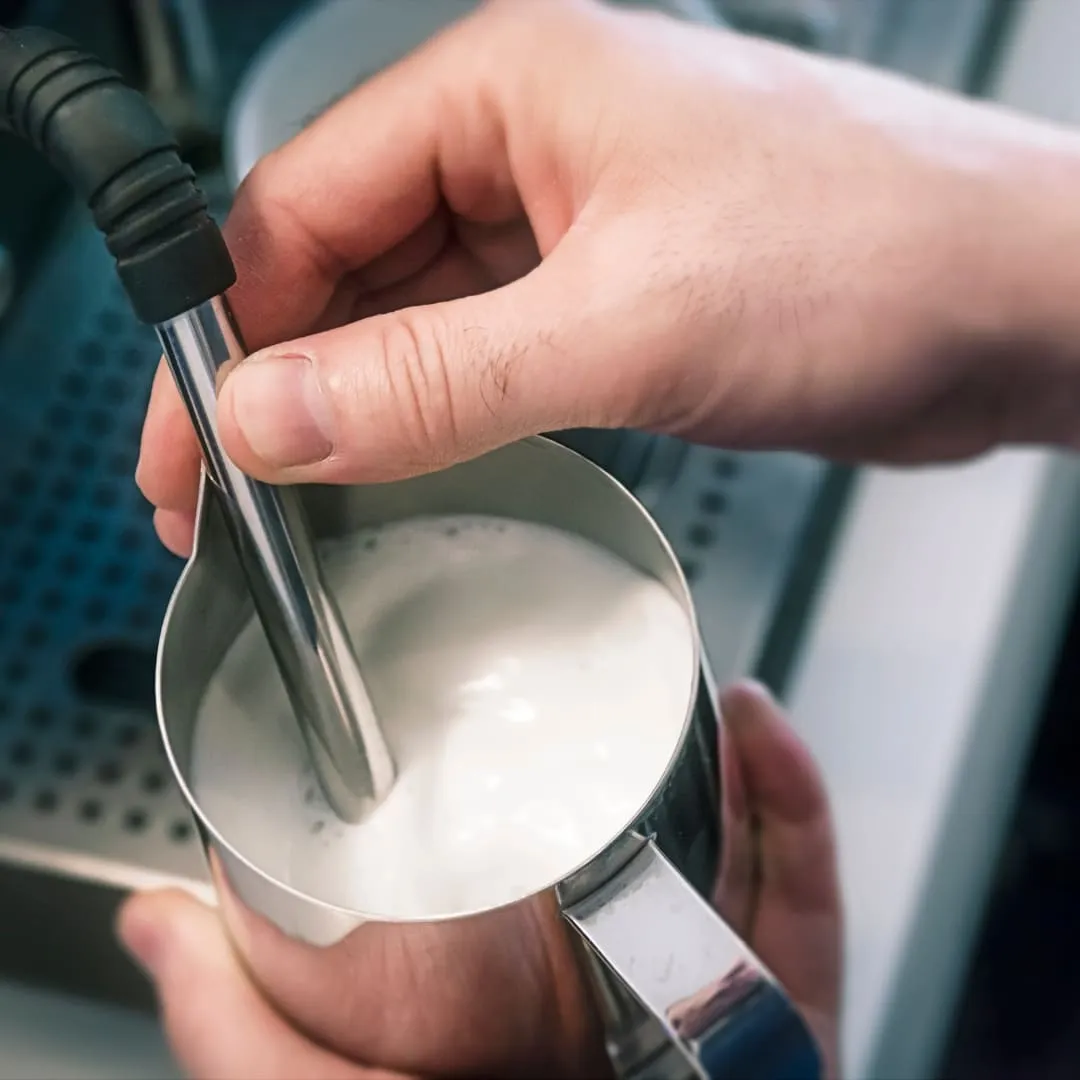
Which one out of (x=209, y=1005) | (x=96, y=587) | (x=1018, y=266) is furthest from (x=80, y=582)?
(x=1018, y=266)

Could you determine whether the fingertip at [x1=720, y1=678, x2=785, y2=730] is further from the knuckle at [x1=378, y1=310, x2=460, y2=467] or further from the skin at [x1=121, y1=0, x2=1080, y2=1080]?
the knuckle at [x1=378, y1=310, x2=460, y2=467]

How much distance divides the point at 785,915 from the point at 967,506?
13 cm

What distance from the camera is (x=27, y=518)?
36cm

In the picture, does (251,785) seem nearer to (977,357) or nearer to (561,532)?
(561,532)

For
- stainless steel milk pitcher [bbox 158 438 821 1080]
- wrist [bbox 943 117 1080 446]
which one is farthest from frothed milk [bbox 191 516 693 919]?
wrist [bbox 943 117 1080 446]

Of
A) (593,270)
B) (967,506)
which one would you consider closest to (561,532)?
(593,270)

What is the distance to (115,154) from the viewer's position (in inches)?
7.3

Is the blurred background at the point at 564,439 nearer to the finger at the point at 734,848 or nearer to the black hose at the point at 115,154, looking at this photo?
the finger at the point at 734,848

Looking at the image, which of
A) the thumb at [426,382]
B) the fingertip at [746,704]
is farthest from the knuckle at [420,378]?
the fingertip at [746,704]

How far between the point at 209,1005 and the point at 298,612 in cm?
10

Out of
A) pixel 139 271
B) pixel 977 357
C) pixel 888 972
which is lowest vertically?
pixel 888 972

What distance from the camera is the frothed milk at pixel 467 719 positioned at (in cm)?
25

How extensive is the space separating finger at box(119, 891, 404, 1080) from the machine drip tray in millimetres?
14

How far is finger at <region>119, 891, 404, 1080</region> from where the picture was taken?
28 centimetres
